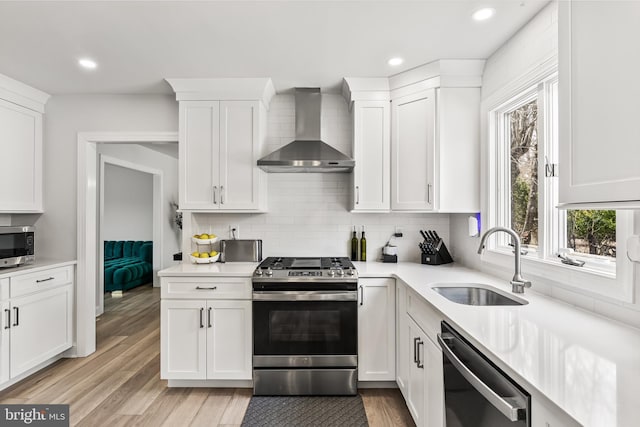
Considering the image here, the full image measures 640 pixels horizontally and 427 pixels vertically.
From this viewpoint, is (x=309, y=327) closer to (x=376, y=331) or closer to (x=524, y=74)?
(x=376, y=331)

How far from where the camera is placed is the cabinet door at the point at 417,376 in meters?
1.94

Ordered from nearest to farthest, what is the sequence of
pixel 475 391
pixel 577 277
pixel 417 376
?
pixel 475 391
pixel 577 277
pixel 417 376

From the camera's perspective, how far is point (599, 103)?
3.41 feet

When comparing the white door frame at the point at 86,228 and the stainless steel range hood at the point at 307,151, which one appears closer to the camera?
the stainless steel range hood at the point at 307,151

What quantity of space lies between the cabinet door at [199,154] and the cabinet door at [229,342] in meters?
0.89

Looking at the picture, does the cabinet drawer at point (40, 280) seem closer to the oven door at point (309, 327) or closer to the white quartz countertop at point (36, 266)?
the white quartz countertop at point (36, 266)

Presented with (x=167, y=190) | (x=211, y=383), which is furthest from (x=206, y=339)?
(x=167, y=190)

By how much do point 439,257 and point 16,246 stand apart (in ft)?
11.4

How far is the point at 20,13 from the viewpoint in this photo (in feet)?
6.36

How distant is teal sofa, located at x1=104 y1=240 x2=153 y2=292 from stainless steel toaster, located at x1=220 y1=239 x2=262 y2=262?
3.50 m

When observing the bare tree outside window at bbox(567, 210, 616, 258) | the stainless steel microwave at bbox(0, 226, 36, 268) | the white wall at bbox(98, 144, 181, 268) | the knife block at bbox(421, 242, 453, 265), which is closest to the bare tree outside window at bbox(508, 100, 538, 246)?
the bare tree outside window at bbox(567, 210, 616, 258)

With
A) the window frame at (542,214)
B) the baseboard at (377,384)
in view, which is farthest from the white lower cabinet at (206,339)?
the window frame at (542,214)

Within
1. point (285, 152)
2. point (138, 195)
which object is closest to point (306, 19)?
point (285, 152)

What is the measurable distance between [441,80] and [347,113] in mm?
902
